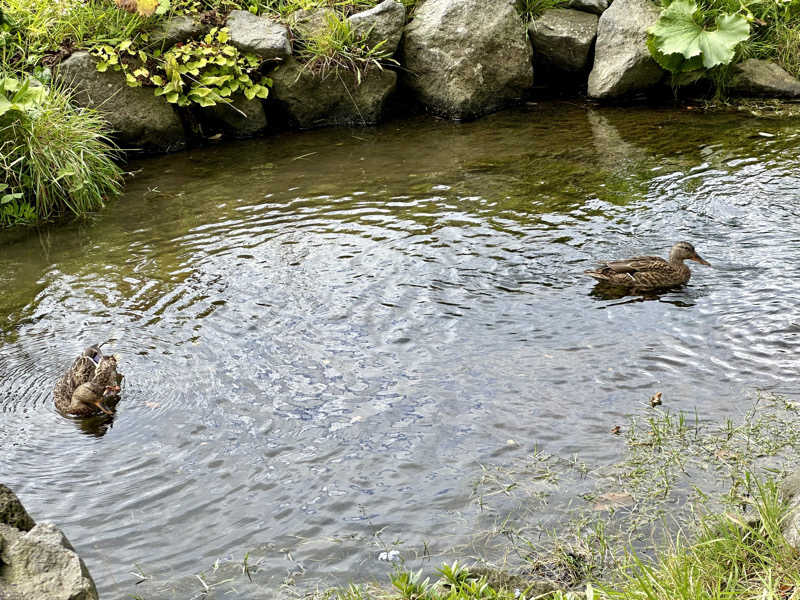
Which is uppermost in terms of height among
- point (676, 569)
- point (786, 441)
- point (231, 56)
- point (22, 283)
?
point (231, 56)

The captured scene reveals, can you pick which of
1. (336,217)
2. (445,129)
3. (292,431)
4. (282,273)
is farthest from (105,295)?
(445,129)

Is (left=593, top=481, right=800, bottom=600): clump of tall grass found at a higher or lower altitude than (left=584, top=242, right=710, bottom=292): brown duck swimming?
lower

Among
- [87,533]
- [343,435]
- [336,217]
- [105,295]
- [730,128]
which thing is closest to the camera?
[87,533]

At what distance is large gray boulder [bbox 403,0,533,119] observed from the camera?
39.1ft

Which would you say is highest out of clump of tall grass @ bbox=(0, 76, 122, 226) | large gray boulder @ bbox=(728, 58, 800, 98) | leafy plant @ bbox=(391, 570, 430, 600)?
clump of tall grass @ bbox=(0, 76, 122, 226)

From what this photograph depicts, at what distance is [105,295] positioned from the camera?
730 cm

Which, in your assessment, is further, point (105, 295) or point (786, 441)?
point (105, 295)

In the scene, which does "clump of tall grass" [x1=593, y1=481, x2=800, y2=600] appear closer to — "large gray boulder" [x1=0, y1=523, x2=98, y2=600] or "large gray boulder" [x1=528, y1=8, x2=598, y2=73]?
"large gray boulder" [x1=0, y1=523, x2=98, y2=600]

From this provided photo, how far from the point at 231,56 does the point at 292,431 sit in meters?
7.71

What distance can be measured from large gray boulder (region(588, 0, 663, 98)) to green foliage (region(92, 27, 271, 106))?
16.6ft

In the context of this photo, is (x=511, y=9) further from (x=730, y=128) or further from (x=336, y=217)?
(x=336, y=217)

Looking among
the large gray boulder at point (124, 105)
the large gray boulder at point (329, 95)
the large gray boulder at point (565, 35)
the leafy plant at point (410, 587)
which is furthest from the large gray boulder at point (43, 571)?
the large gray boulder at point (565, 35)

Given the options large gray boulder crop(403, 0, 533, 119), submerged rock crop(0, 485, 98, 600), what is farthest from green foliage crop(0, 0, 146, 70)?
submerged rock crop(0, 485, 98, 600)

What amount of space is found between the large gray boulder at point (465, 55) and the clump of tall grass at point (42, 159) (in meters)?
5.01
